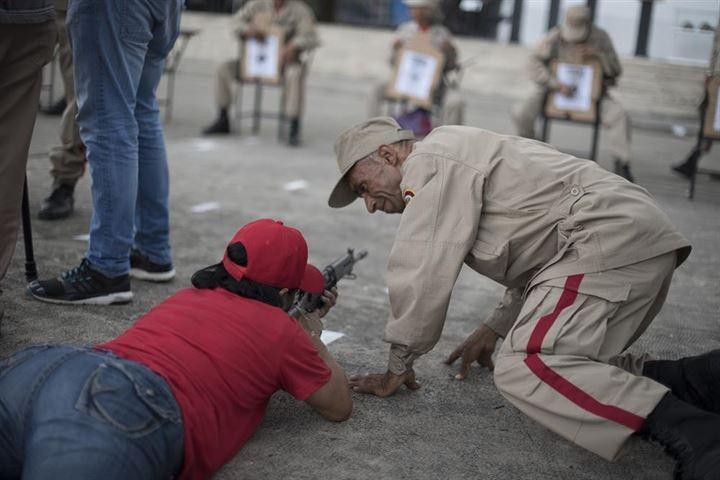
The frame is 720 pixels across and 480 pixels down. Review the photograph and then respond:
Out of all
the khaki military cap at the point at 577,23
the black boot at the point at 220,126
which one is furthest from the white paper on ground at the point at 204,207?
the khaki military cap at the point at 577,23

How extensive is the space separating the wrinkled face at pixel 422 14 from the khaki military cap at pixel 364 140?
18.9 feet

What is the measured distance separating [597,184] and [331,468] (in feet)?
3.75

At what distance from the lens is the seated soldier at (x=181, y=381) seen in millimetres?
1874

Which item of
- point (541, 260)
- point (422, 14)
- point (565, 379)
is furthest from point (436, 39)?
point (565, 379)

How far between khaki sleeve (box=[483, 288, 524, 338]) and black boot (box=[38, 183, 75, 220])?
266cm

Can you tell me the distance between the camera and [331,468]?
7.91ft

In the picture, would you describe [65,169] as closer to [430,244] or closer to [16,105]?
[16,105]

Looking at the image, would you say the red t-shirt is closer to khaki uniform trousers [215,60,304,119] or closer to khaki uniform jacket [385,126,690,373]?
khaki uniform jacket [385,126,690,373]

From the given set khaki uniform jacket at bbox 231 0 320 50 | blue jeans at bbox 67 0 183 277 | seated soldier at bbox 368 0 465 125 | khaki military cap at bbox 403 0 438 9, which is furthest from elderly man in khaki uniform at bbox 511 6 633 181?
blue jeans at bbox 67 0 183 277

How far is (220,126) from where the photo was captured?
862 centimetres

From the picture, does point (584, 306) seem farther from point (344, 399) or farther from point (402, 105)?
point (402, 105)

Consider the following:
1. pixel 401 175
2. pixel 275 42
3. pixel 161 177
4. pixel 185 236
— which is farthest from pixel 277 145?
pixel 401 175

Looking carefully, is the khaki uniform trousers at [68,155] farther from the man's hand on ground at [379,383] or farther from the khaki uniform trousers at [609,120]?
the khaki uniform trousers at [609,120]

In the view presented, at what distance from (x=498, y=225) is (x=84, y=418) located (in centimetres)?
134
